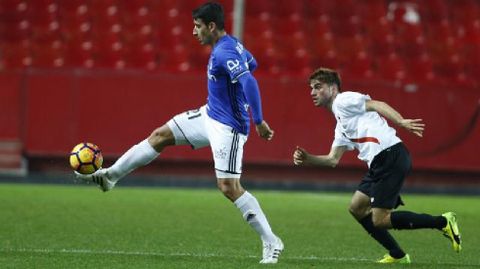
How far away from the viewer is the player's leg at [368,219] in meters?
8.82

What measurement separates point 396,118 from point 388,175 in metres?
0.77

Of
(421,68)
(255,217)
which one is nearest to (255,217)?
(255,217)

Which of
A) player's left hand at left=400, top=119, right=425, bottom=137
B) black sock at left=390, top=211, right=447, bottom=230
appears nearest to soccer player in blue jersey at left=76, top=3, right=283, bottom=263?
A: black sock at left=390, top=211, right=447, bottom=230

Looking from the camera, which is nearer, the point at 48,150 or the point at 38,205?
the point at 38,205

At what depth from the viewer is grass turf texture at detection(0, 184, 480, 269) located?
8.59m

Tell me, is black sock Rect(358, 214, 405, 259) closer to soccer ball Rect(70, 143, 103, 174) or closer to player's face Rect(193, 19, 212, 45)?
player's face Rect(193, 19, 212, 45)

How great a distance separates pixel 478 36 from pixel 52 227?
1352 centimetres

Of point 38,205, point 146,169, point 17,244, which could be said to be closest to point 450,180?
point 146,169

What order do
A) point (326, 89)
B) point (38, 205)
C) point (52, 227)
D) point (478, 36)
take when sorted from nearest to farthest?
point (326, 89) < point (52, 227) < point (38, 205) < point (478, 36)

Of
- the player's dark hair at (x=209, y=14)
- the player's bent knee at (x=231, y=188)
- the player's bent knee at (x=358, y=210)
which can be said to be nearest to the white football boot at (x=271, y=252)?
the player's bent knee at (x=231, y=188)

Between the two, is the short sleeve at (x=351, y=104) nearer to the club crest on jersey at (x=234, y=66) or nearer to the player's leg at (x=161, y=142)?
the club crest on jersey at (x=234, y=66)

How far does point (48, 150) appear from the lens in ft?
61.0

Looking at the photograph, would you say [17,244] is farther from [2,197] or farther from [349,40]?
[349,40]

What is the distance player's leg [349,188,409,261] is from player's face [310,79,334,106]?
0.81 m
